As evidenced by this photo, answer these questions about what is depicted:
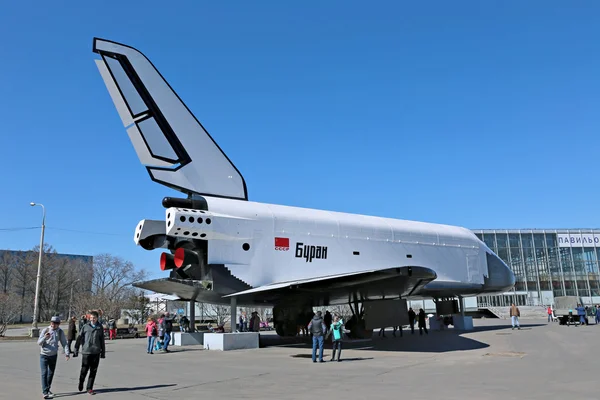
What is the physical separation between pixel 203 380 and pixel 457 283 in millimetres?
15471

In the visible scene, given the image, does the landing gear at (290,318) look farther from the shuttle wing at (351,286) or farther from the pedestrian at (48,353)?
the pedestrian at (48,353)

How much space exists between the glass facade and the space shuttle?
47.3 meters

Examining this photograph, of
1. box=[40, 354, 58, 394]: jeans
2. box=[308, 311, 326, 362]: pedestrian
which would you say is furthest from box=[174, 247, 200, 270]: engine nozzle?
box=[40, 354, 58, 394]: jeans

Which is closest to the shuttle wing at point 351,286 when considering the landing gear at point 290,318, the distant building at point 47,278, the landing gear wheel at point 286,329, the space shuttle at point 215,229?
the space shuttle at point 215,229

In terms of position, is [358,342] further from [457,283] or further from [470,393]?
[470,393]

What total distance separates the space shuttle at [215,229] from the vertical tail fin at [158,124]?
31 millimetres

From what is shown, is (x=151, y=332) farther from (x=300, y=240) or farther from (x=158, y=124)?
(x=158, y=124)

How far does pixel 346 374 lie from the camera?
9.28 metres

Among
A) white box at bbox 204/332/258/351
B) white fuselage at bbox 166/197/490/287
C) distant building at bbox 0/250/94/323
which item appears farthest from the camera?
distant building at bbox 0/250/94/323

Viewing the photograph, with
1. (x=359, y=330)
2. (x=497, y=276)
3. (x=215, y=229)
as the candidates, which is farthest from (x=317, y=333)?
(x=497, y=276)

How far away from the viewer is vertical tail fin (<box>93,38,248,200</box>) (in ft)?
48.9

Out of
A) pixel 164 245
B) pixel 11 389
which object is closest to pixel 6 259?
pixel 164 245

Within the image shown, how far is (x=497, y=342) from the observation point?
15.9 meters

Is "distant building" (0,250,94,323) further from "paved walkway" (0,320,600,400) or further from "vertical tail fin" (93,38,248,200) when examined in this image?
"paved walkway" (0,320,600,400)
